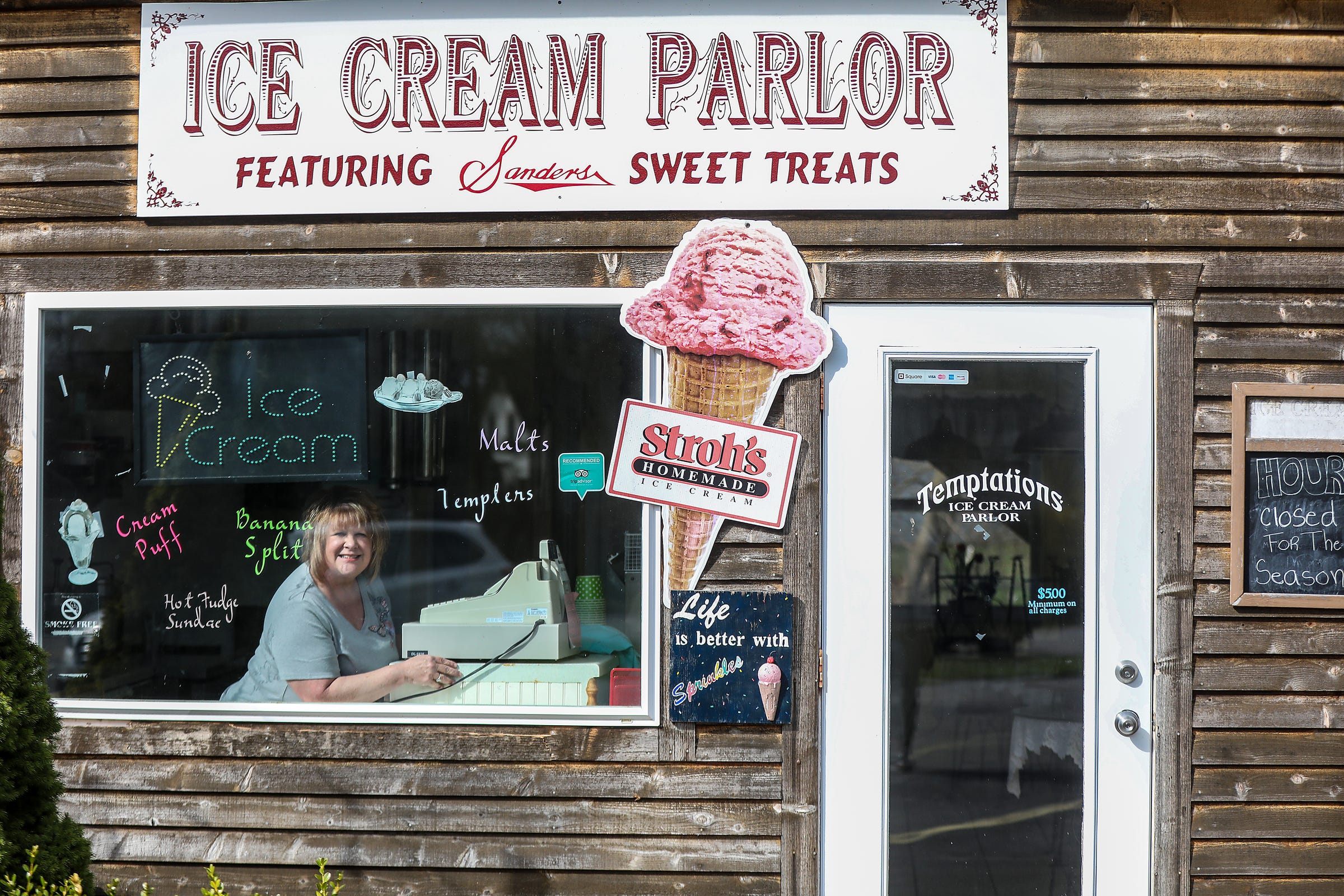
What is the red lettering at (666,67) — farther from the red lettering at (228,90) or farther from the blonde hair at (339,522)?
the blonde hair at (339,522)

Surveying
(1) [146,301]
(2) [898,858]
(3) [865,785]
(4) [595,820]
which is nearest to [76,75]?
(1) [146,301]

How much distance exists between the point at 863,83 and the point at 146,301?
2668 mm

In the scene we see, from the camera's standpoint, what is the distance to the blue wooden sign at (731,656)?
11.0 ft

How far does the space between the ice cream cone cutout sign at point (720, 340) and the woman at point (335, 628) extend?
104cm

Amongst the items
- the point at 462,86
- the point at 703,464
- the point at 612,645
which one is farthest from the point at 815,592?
the point at 462,86

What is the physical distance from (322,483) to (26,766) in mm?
1286

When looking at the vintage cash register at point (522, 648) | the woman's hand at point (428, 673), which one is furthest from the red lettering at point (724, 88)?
the woman's hand at point (428, 673)

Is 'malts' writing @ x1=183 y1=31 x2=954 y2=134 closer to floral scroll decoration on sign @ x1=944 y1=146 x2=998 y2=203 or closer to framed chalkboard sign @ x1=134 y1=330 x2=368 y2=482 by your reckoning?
floral scroll decoration on sign @ x1=944 y1=146 x2=998 y2=203

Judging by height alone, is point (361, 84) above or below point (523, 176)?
above

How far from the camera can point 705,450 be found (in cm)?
340

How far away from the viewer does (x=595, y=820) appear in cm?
342

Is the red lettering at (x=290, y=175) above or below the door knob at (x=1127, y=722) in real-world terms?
above

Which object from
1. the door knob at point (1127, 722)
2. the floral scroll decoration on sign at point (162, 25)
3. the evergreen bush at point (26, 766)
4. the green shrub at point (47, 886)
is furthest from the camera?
the floral scroll decoration on sign at point (162, 25)

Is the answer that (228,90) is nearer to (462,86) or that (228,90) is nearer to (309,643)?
(462,86)
